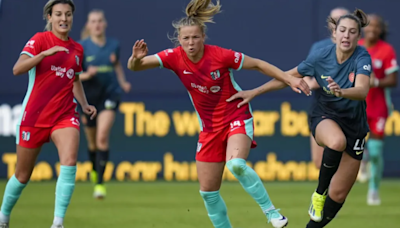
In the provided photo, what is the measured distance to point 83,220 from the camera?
26.2ft

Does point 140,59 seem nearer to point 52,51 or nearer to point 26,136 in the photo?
point 52,51

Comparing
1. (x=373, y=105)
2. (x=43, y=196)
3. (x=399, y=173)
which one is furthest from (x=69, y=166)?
(x=399, y=173)

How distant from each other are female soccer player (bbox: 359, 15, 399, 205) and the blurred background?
1.56 meters

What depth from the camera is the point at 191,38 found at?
6.30 metres

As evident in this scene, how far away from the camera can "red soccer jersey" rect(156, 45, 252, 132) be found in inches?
253

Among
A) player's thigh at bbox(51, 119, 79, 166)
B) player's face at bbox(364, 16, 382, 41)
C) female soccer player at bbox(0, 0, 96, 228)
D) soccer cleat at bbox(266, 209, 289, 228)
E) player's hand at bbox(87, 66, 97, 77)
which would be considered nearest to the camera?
soccer cleat at bbox(266, 209, 289, 228)

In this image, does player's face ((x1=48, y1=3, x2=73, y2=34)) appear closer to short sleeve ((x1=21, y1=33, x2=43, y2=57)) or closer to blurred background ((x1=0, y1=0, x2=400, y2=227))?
short sleeve ((x1=21, y1=33, x2=43, y2=57))

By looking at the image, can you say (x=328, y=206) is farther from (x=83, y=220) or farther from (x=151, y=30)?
(x=151, y=30)

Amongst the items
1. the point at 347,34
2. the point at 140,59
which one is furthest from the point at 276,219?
the point at 140,59

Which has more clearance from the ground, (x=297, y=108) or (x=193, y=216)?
(x=297, y=108)

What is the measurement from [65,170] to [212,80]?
59.9 inches

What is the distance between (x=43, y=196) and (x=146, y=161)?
2.28 m

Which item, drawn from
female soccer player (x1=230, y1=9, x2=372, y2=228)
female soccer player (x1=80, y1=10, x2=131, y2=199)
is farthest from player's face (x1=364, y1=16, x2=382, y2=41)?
female soccer player (x1=80, y1=10, x2=131, y2=199)

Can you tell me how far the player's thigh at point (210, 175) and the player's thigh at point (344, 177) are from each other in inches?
40.5
